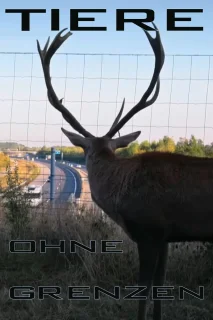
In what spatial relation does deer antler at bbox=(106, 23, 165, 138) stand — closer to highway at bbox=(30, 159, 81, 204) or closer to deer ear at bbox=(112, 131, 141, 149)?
deer ear at bbox=(112, 131, 141, 149)

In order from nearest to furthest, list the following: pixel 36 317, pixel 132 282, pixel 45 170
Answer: pixel 36 317
pixel 132 282
pixel 45 170

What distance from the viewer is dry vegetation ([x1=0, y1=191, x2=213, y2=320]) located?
4480 millimetres

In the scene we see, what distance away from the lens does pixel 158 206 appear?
154 inches

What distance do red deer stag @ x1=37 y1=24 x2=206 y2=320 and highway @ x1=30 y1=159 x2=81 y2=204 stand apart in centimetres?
276

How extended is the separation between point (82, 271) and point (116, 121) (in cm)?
172

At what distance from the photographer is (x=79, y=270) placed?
211 inches

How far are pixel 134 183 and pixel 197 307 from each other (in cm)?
146

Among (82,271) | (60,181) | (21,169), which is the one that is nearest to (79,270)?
(82,271)

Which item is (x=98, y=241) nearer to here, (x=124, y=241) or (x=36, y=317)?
(x=124, y=241)

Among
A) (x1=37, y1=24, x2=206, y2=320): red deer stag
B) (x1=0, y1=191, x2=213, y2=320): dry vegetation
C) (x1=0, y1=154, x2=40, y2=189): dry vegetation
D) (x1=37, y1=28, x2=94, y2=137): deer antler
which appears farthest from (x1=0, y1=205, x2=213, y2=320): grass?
(x1=37, y1=28, x2=94, y2=137): deer antler

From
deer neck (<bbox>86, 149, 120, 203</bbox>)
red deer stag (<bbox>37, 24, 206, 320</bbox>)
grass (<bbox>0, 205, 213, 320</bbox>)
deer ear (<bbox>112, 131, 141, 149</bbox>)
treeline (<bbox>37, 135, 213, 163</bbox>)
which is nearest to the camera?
red deer stag (<bbox>37, 24, 206, 320</bbox>)

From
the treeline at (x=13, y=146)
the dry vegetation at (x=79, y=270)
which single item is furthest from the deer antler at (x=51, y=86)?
the treeline at (x=13, y=146)

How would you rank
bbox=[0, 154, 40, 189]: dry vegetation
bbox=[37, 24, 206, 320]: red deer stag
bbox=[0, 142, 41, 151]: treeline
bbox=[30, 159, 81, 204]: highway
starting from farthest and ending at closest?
1. bbox=[0, 142, 41, 151]: treeline
2. bbox=[30, 159, 81, 204]: highway
3. bbox=[0, 154, 40, 189]: dry vegetation
4. bbox=[37, 24, 206, 320]: red deer stag

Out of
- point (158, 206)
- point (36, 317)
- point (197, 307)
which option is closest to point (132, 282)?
point (197, 307)
